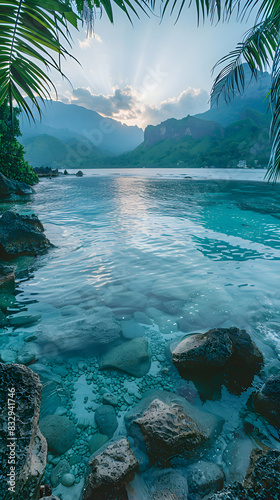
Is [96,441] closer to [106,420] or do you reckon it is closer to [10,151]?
[106,420]

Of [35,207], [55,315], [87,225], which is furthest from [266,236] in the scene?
[35,207]

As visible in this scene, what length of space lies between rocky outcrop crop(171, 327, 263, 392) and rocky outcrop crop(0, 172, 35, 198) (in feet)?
83.6

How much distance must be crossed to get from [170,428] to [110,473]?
0.83m

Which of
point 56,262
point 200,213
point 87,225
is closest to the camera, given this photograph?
point 56,262

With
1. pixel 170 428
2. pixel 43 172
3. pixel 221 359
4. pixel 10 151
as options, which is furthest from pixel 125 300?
pixel 43 172

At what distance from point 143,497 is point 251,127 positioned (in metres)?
170

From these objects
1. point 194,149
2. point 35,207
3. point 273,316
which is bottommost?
point 273,316

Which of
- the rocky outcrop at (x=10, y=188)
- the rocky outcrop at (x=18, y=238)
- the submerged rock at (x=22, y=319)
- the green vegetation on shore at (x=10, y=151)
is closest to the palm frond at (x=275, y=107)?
the submerged rock at (x=22, y=319)

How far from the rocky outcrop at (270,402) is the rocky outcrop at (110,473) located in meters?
1.97

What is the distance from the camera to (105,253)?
9.77 m

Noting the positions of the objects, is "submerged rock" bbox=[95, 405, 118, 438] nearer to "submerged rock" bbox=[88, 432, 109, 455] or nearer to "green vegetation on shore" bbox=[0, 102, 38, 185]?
"submerged rock" bbox=[88, 432, 109, 455]

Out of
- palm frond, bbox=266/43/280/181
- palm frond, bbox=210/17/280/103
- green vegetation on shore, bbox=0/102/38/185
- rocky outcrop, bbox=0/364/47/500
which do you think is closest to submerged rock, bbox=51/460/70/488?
rocky outcrop, bbox=0/364/47/500

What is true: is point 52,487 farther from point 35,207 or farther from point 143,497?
point 35,207

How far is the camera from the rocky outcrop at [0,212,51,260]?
864 centimetres
